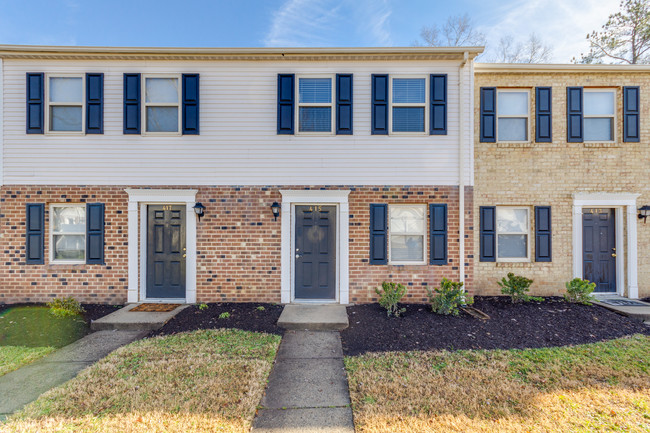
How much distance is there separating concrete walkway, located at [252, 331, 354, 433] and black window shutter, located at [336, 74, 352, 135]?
410 cm

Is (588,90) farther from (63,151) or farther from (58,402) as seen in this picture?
(63,151)

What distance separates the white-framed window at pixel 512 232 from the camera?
262 inches

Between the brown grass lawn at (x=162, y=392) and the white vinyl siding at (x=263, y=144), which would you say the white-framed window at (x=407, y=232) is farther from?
the brown grass lawn at (x=162, y=392)

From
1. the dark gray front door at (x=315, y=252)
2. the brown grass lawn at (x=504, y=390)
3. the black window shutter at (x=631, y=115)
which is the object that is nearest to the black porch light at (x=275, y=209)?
the dark gray front door at (x=315, y=252)

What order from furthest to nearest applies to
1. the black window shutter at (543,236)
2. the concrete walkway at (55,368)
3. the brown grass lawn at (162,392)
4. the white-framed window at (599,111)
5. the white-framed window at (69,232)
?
the white-framed window at (599,111)
the black window shutter at (543,236)
the white-framed window at (69,232)
the concrete walkway at (55,368)
the brown grass lawn at (162,392)

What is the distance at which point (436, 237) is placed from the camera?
6.07 meters

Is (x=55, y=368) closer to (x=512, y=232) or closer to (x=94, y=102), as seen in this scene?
(x=94, y=102)

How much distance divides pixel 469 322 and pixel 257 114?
18.7 feet

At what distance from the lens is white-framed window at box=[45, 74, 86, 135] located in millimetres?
6031

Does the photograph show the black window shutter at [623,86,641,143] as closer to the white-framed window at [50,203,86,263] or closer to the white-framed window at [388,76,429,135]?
the white-framed window at [388,76,429,135]

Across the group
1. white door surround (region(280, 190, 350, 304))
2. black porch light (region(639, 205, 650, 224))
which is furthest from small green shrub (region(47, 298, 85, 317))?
black porch light (region(639, 205, 650, 224))

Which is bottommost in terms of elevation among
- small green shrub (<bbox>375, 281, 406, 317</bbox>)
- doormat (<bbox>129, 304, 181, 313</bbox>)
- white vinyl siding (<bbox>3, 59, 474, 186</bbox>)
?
doormat (<bbox>129, 304, 181, 313</bbox>)

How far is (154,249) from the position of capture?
618 cm

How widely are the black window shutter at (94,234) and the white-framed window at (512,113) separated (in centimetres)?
884
